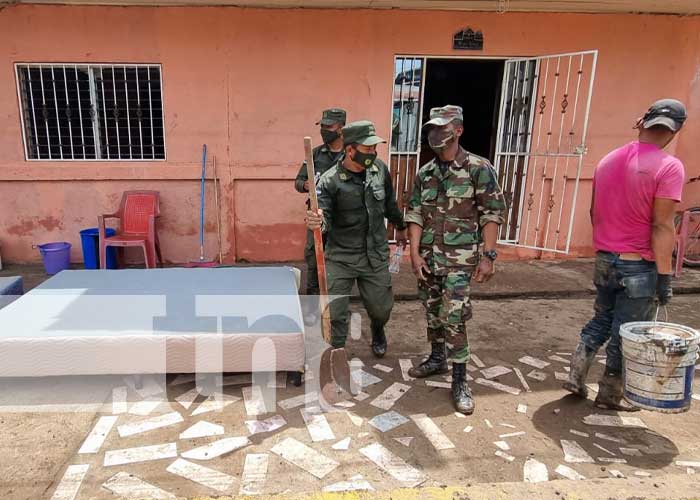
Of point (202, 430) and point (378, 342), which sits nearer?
point (202, 430)

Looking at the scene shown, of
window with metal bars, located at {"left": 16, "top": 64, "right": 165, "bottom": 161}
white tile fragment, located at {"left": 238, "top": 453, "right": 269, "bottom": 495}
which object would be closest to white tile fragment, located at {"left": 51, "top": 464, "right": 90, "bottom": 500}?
white tile fragment, located at {"left": 238, "top": 453, "right": 269, "bottom": 495}

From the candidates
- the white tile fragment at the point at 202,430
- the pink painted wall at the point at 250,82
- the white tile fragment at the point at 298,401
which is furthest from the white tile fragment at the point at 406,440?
the pink painted wall at the point at 250,82

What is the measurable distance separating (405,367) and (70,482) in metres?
2.18

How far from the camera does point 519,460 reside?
2480 millimetres

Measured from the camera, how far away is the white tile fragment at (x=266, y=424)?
2701 millimetres

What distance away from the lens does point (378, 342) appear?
375cm

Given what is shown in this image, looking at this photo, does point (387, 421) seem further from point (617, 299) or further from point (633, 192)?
point (633, 192)

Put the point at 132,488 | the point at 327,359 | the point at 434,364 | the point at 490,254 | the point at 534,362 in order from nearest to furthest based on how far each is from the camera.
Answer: the point at 132,488
the point at 490,254
the point at 327,359
the point at 434,364
the point at 534,362

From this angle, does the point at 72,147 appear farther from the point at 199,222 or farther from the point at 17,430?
the point at 17,430

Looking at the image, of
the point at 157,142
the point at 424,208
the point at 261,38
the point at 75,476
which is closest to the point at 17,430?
the point at 75,476

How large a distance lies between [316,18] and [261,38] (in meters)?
0.69

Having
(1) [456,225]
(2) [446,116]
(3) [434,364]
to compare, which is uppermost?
(2) [446,116]

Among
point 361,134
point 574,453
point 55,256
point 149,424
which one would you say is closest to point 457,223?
point 361,134

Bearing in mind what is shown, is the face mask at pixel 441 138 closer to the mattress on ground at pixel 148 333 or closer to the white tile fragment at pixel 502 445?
the mattress on ground at pixel 148 333
